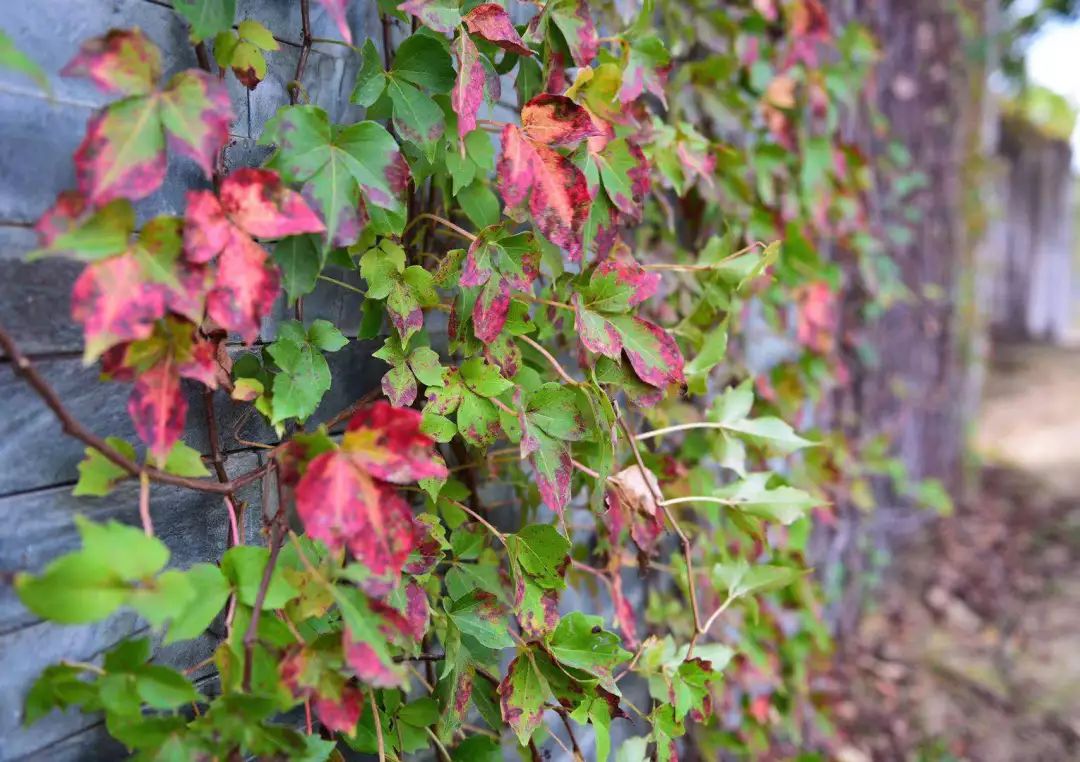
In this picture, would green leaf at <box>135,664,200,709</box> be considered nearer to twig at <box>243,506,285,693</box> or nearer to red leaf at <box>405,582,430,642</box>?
twig at <box>243,506,285,693</box>

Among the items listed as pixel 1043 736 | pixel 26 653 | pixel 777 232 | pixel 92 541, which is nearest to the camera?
pixel 92 541

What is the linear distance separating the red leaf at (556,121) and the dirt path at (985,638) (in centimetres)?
202

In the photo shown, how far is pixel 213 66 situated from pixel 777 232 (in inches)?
47.7

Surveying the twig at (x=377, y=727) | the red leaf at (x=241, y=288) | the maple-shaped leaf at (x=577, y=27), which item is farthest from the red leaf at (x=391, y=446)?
the maple-shaped leaf at (x=577, y=27)

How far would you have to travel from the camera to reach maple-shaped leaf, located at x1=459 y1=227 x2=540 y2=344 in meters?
0.86

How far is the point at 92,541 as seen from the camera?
1.94 feet

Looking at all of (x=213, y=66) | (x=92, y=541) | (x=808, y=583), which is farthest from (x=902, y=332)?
(x=92, y=541)

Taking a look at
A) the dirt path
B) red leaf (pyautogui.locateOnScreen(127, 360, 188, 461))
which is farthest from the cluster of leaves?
the dirt path

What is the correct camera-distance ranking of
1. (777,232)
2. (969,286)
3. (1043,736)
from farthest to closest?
(969,286) < (1043,736) < (777,232)

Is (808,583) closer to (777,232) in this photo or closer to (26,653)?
(777,232)

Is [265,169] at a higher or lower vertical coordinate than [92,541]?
higher

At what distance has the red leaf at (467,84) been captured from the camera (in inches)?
31.7

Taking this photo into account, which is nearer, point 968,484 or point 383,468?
point 383,468

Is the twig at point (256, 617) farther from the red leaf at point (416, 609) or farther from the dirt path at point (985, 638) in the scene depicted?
the dirt path at point (985, 638)
